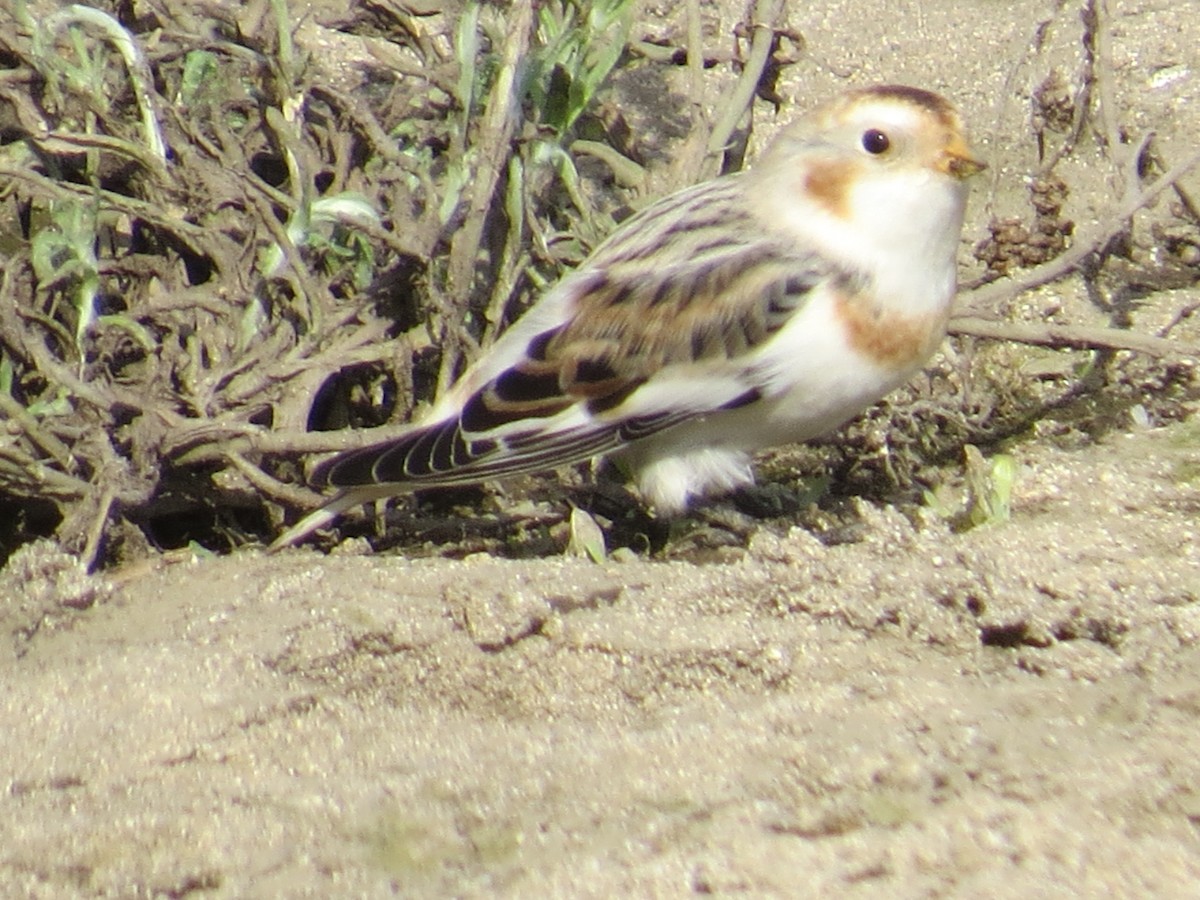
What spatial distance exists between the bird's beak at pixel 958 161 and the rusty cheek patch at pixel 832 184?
0.72 feet

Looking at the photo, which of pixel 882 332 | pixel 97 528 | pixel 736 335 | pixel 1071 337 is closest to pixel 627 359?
pixel 736 335

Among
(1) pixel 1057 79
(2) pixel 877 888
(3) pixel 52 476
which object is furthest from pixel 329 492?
(1) pixel 1057 79

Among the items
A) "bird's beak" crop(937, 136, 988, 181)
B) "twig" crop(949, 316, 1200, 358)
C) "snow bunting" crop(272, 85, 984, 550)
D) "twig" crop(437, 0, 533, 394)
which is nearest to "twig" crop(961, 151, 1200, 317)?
"twig" crop(949, 316, 1200, 358)

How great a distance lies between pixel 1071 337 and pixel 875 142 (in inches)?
27.1

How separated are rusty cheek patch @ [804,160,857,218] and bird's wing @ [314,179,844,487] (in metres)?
0.13

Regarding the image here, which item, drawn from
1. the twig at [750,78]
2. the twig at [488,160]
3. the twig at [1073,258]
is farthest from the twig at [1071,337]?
the twig at [488,160]

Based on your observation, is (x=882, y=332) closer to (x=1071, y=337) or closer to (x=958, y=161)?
(x=958, y=161)

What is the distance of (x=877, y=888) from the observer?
2.09m

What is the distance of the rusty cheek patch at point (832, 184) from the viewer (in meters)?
3.97

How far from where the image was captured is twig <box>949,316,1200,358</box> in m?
4.16

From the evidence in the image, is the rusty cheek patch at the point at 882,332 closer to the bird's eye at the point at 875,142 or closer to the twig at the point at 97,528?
the bird's eye at the point at 875,142

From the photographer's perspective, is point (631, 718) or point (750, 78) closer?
point (631, 718)

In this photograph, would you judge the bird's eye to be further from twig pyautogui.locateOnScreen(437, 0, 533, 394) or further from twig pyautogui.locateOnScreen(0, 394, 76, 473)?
twig pyautogui.locateOnScreen(0, 394, 76, 473)

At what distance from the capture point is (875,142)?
3932 millimetres
